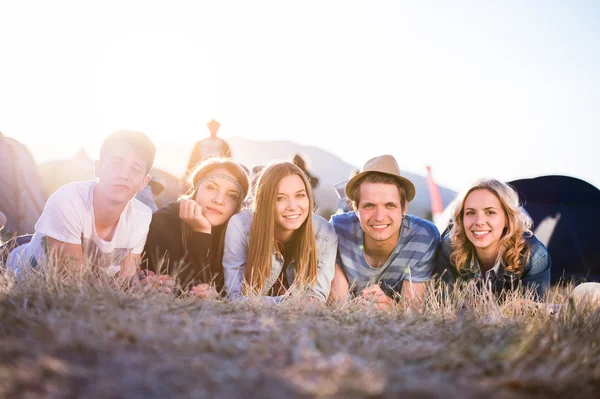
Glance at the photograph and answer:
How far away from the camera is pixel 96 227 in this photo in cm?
382

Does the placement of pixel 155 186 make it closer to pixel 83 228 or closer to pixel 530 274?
pixel 83 228

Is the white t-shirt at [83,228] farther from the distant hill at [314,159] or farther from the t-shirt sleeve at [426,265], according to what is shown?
the distant hill at [314,159]

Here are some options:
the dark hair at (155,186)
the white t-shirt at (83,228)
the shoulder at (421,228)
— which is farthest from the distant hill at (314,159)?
the white t-shirt at (83,228)

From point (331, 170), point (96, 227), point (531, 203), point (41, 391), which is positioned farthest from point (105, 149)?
point (331, 170)

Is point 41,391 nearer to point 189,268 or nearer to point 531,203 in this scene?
point 189,268

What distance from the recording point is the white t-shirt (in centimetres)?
361

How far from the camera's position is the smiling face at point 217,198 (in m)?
4.27

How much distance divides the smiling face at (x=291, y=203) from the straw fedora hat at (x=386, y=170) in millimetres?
540

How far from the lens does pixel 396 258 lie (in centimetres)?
420

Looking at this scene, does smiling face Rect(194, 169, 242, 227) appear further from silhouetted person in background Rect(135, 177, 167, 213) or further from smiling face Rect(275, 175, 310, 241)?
silhouetted person in background Rect(135, 177, 167, 213)

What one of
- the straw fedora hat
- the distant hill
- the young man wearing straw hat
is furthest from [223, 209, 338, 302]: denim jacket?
the distant hill

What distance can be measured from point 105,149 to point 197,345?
280 centimetres

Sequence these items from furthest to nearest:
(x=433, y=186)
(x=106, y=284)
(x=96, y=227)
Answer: (x=433, y=186), (x=96, y=227), (x=106, y=284)

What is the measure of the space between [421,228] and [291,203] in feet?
4.18
